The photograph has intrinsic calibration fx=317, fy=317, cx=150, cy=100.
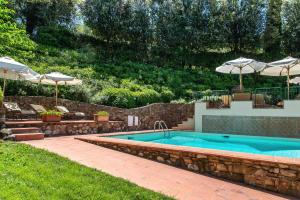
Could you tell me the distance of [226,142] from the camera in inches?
552

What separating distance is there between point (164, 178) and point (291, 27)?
90.6 ft

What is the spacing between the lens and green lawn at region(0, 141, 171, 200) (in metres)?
4.76

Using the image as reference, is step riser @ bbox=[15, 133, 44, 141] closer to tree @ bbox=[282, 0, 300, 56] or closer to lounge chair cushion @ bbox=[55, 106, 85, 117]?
lounge chair cushion @ bbox=[55, 106, 85, 117]

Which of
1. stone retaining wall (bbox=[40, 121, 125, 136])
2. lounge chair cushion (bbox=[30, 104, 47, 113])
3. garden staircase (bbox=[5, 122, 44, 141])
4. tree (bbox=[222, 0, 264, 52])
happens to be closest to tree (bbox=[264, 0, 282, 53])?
tree (bbox=[222, 0, 264, 52])

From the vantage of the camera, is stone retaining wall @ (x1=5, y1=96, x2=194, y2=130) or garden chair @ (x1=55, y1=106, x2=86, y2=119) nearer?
garden chair @ (x1=55, y1=106, x2=86, y2=119)

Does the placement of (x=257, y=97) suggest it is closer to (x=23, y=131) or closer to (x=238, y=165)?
(x=238, y=165)

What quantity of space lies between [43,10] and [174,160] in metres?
26.3

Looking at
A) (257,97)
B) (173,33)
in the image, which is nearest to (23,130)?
(257,97)

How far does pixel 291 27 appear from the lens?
2972cm

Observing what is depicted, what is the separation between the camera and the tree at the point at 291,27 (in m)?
29.2

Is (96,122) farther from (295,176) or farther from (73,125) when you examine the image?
(295,176)

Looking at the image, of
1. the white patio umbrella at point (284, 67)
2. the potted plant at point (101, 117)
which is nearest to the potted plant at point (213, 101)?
the white patio umbrella at point (284, 67)

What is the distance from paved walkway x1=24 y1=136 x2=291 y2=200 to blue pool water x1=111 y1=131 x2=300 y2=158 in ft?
15.6

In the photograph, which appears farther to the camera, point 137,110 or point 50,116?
point 137,110
